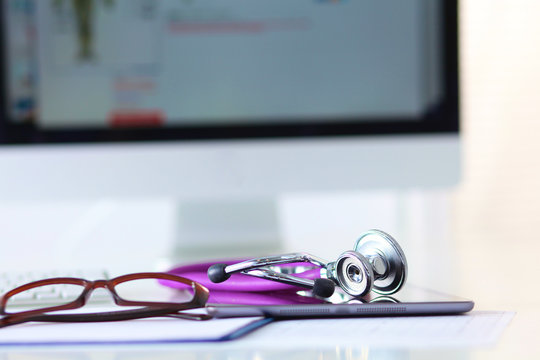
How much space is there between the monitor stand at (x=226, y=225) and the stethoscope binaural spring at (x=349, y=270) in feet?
1.70

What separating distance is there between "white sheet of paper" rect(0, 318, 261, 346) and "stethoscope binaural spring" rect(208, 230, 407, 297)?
63 mm

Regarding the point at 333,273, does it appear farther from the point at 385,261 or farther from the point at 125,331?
the point at 125,331

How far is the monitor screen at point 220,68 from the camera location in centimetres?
85

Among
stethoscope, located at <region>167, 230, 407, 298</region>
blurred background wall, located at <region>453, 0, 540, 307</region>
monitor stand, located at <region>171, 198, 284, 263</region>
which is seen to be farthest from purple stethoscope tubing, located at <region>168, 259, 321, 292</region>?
blurred background wall, located at <region>453, 0, 540, 307</region>

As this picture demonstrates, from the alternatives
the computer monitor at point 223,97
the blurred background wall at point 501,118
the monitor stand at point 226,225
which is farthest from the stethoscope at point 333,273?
the blurred background wall at point 501,118

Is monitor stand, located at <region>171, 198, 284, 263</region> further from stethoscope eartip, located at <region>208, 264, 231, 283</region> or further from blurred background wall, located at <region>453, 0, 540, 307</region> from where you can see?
blurred background wall, located at <region>453, 0, 540, 307</region>

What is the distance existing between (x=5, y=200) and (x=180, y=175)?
0.24m

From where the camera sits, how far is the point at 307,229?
145cm

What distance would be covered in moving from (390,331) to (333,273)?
0.10 metres

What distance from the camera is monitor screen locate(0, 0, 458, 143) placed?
854 mm

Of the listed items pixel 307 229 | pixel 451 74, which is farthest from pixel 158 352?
pixel 307 229

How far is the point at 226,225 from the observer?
1.01 meters

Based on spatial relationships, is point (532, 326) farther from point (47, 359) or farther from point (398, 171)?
point (398, 171)

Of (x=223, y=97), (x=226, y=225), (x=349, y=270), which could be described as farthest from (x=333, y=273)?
(x=226, y=225)
